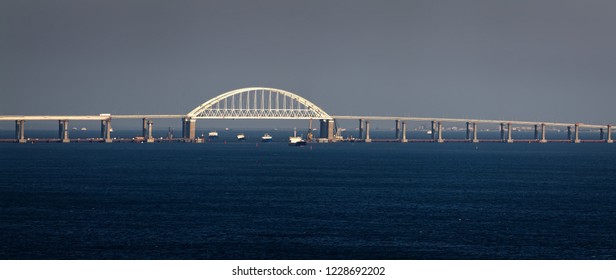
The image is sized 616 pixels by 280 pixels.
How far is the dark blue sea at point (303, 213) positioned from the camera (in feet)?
181

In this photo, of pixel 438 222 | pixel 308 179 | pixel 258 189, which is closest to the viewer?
pixel 438 222

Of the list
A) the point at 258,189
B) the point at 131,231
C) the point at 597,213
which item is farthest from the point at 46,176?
the point at 597,213

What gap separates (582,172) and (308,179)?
3357cm

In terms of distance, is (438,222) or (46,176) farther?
(46,176)

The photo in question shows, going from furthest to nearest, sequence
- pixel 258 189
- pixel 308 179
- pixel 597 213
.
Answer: pixel 308 179 < pixel 258 189 < pixel 597 213

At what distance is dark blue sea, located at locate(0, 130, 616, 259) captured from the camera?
55.1 metres

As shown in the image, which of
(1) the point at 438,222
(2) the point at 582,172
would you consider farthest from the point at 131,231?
(2) the point at 582,172

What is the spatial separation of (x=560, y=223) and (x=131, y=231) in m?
25.7

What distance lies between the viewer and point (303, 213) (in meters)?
71.4

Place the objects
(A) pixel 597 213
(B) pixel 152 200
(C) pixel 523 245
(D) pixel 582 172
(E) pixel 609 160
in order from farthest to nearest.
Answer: (E) pixel 609 160
(D) pixel 582 172
(B) pixel 152 200
(A) pixel 597 213
(C) pixel 523 245

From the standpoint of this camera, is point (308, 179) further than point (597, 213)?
Yes

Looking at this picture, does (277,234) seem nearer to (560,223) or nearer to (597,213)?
(560,223)

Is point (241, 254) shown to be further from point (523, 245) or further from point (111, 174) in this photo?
point (111, 174)

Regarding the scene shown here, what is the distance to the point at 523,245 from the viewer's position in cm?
5734
